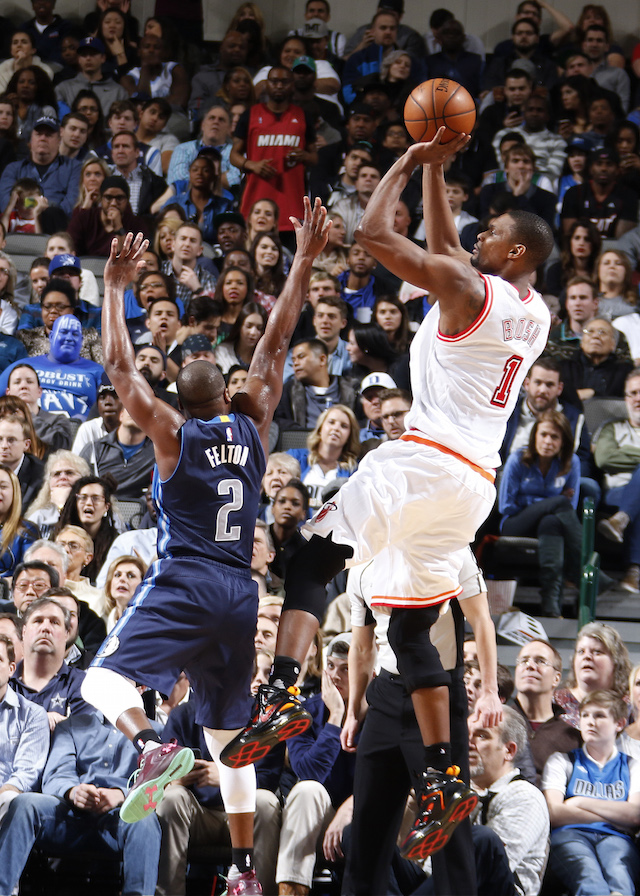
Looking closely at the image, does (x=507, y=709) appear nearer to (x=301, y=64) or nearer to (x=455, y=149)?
(x=455, y=149)

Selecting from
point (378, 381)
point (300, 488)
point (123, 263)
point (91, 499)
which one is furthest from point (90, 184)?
point (123, 263)

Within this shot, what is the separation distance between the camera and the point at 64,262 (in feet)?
34.5

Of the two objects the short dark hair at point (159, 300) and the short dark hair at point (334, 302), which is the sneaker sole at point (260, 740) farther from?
the short dark hair at point (159, 300)

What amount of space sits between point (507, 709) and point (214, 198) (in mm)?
6927

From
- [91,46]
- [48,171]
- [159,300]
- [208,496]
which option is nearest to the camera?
[208,496]

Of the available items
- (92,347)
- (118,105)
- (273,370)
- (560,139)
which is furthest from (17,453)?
(560,139)

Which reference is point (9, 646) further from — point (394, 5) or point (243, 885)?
point (394, 5)

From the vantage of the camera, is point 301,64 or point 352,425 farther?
point 301,64

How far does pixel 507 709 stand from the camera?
6309 mm

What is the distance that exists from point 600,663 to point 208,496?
290 centimetres

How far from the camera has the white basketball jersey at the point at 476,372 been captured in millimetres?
4426

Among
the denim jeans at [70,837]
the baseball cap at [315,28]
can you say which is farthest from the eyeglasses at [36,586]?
the baseball cap at [315,28]

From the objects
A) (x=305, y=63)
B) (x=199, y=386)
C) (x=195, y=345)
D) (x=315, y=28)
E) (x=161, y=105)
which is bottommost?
(x=199, y=386)

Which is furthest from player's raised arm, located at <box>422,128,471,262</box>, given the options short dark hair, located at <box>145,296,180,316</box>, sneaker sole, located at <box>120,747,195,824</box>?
short dark hair, located at <box>145,296,180,316</box>
